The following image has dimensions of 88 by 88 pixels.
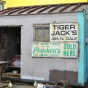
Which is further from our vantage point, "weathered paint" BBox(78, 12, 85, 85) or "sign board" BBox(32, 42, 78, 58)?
"sign board" BBox(32, 42, 78, 58)

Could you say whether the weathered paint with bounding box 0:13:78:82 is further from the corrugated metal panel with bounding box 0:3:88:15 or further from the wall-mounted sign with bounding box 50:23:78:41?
the corrugated metal panel with bounding box 0:3:88:15

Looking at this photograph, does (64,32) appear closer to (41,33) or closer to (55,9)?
(41,33)

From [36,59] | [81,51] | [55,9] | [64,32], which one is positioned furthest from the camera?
[55,9]

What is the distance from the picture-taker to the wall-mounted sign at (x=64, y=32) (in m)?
8.12

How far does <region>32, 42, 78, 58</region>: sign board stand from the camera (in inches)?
320

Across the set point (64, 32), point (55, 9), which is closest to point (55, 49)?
point (64, 32)

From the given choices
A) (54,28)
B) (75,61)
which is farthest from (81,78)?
(54,28)

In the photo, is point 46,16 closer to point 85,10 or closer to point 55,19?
point 55,19

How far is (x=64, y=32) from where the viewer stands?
8273mm

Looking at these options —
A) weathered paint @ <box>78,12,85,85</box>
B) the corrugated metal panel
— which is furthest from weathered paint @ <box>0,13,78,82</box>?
the corrugated metal panel

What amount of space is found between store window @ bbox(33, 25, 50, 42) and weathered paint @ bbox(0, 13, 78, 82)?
178 mm

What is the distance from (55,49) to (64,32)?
77 cm

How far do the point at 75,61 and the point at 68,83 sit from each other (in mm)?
981

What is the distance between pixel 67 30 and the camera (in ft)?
27.0
